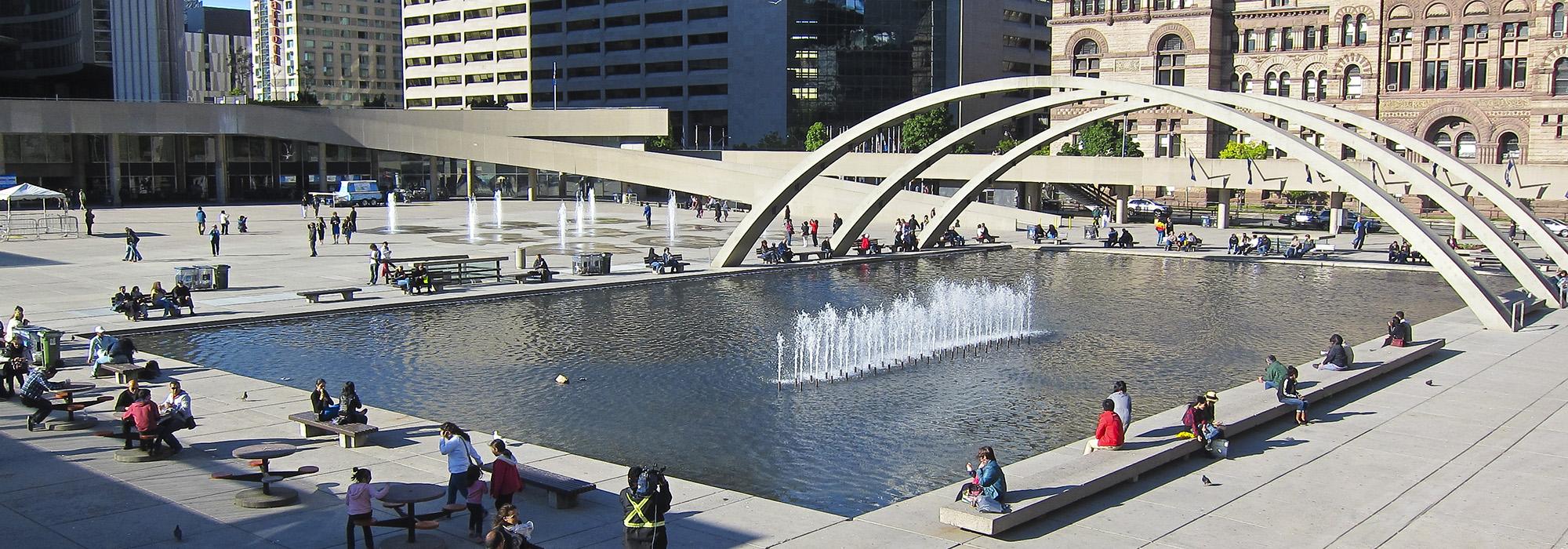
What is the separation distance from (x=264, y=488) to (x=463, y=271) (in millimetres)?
22127

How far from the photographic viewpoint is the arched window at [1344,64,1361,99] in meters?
84.0

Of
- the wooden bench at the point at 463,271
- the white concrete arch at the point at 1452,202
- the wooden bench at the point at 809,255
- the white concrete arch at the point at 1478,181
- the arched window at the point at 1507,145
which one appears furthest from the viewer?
the arched window at the point at 1507,145

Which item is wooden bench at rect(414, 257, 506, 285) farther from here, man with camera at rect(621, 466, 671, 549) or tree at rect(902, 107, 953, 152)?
tree at rect(902, 107, 953, 152)

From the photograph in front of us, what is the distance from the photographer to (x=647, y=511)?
12719mm

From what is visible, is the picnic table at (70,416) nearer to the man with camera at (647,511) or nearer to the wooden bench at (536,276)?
the man with camera at (647,511)

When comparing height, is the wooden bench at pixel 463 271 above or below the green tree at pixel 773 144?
below

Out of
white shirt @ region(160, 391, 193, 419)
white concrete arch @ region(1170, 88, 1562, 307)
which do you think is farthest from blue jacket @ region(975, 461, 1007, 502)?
white concrete arch @ region(1170, 88, 1562, 307)

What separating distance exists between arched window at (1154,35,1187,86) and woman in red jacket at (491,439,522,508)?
84.0m

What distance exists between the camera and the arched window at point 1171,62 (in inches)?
Result: 3578

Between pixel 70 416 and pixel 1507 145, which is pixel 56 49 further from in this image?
pixel 1507 145

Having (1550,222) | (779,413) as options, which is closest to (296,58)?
(1550,222)

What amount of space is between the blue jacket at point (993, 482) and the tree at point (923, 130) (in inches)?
3235

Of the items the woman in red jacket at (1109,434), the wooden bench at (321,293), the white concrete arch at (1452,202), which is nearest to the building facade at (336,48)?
the wooden bench at (321,293)

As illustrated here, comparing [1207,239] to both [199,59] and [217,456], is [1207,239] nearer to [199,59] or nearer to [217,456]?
[217,456]
